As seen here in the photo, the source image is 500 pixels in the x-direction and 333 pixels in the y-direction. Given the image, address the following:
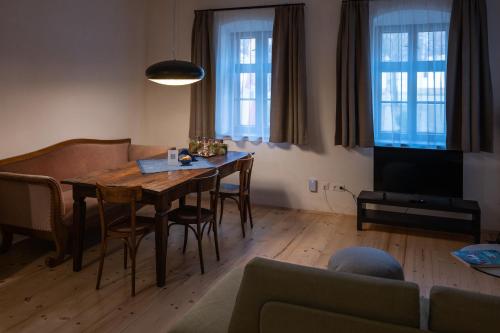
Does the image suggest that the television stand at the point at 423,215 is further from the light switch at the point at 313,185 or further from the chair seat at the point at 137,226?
the chair seat at the point at 137,226

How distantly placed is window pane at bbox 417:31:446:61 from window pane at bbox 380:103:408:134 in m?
0.55

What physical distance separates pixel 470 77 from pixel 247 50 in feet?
8.40

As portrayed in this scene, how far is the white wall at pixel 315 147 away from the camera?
4.71m

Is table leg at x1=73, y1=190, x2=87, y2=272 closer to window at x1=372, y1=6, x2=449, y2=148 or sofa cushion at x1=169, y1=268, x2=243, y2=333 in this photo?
sofa cushion at x1=169, y1=268, x2=243, y2=333

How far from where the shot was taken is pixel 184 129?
20.1 feet

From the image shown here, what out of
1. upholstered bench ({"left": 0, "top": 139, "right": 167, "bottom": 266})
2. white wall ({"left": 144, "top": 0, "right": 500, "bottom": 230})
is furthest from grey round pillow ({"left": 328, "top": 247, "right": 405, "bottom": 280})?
white wall ({"left": 144, "top": 0, "right": 500, "bottom": 230})

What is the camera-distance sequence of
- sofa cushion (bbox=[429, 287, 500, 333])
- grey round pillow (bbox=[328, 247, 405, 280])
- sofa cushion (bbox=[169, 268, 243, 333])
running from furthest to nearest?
1. grey round pillow (bbox=[328, 247, 405, 280])
2. sofa cushion (bbox=[169, 268, 243, 333])
3. sofa cushion (bbox=[429, 287, 500, 333])

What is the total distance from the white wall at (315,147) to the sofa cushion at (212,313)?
129 inches

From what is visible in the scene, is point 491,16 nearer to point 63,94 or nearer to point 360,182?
point 360,182

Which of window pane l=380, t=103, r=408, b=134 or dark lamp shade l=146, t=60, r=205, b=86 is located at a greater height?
dark lamp shade l=146, t=60, r=205, b=86

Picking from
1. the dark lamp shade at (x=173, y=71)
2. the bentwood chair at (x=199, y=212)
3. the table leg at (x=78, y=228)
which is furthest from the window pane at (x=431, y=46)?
the table leg at (x=78, y=228)

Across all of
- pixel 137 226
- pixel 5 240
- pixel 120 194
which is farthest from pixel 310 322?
pixel 5 240

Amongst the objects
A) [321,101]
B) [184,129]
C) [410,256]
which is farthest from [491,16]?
[184,129]

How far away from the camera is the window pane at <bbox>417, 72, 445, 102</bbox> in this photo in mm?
4723
